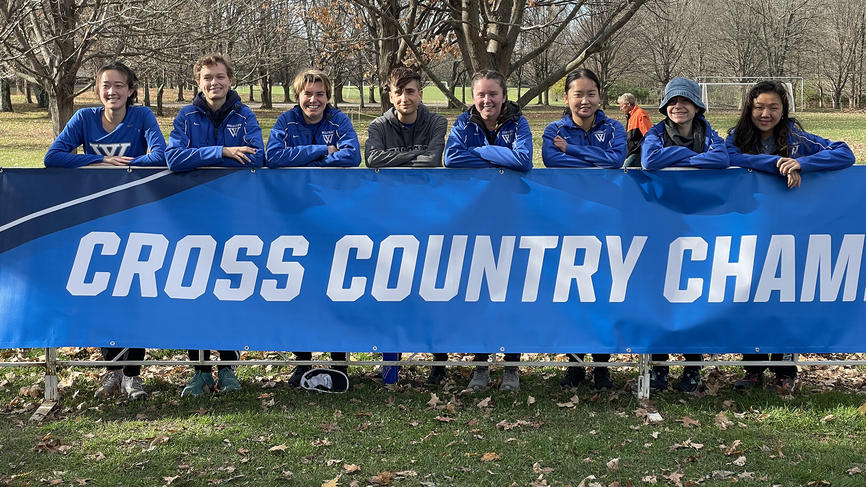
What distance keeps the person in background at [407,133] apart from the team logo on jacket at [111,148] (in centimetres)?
172

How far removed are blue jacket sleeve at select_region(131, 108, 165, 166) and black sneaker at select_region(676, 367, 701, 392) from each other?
153 inches

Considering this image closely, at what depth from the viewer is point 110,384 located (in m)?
6.39

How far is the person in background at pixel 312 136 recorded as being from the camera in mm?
6180

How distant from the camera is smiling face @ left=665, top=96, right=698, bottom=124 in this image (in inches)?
240

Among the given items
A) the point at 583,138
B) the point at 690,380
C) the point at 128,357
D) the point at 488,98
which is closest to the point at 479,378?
the point at 690,380

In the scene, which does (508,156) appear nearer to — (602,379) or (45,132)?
(602,379)

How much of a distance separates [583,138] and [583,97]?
31 centimetres

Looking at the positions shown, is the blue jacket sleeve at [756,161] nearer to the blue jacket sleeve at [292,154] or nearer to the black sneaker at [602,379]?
the black sneaker at [602,379]

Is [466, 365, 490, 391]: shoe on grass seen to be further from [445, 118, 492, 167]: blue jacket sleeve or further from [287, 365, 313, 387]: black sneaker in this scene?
[445, 118, 492, 167]: blue jacket sleeve

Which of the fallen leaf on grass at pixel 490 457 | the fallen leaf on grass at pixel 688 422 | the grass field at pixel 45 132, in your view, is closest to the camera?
the fallen leaf on grass at pixel 490 457

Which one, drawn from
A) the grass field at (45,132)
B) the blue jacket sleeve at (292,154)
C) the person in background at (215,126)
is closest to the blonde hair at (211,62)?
the person in background at (215,126)

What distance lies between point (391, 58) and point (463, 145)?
49.4ft

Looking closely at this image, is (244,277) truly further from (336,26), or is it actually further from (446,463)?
(336,26)

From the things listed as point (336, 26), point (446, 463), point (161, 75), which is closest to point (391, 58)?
point (336, 26)
